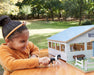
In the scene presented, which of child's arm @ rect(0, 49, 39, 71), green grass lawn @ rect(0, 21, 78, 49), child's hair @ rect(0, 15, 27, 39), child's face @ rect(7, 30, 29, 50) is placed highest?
child's hair @ rect(0, 15, 27, 39)

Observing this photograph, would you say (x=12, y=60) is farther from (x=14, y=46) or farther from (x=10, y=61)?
(x=14, y=46)

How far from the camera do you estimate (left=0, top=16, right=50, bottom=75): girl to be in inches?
44.9

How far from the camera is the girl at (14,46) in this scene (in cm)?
114

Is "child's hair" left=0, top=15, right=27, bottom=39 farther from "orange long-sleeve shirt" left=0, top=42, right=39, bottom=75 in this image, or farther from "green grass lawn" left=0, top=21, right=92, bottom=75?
"green grass lawn" left=0, top=21, right=92, bottom=75

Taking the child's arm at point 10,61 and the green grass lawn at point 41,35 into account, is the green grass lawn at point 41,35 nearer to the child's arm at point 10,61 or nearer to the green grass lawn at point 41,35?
the green grass lawn at point 41,35

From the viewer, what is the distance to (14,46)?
3.93 feet

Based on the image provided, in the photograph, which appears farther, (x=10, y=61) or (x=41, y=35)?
(x=41, y=35)

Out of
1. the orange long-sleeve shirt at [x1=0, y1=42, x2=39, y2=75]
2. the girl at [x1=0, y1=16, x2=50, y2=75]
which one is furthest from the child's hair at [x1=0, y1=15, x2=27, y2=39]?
the orange long-sleeve shirt at [x1=0, y1=42, x2=39, y2=75]

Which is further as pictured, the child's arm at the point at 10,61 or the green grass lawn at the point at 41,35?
the green grass lawn at the point at 41,35

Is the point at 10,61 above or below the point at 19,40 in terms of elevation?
below

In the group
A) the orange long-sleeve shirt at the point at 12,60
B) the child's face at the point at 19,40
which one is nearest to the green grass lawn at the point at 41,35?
the orange long-sleeve shirt at the point at 12,60

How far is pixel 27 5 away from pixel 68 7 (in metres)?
6.25

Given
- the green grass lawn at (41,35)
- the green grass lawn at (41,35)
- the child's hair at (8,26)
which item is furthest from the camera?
the green grass lawn at (41,35)

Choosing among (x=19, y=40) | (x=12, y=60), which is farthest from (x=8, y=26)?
(x=12, y=60)
